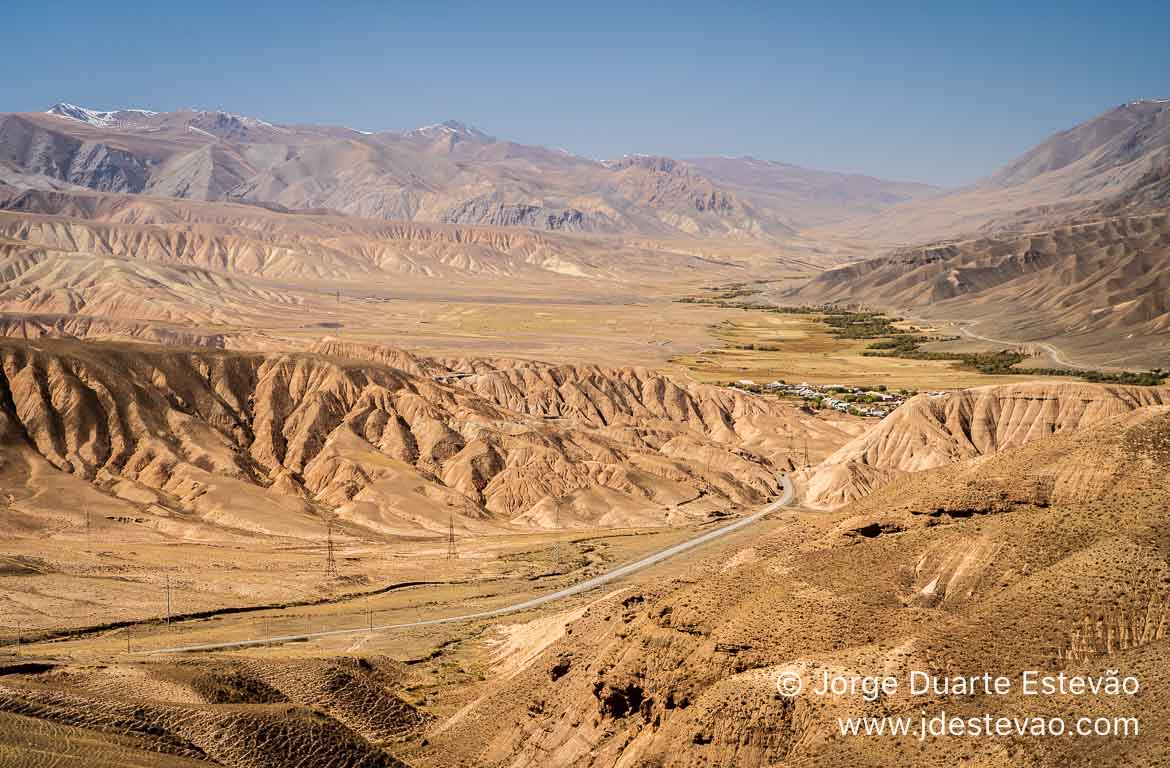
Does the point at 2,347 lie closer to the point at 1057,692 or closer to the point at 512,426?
the point at 512,426

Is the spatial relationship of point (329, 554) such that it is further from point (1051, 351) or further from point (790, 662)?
point (1051, 351)

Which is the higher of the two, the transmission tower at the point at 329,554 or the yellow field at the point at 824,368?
the yellow field at the point at 824,368

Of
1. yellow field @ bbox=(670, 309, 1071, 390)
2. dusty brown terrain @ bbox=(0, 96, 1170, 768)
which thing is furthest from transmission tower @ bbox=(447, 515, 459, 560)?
yellow field @ bbox=(670, 309, 1071, 390)

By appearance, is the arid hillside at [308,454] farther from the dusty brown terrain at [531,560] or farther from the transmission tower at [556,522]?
the dusty brown terrain at [531,560]

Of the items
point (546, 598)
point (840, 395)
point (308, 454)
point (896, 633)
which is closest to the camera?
point (896, 633)

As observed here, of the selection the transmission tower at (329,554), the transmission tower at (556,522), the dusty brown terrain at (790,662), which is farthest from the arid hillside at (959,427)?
the dusty brown terrain at (790,662)

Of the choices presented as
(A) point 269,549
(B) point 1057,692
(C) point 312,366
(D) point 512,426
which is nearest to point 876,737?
(B) point 1057,692

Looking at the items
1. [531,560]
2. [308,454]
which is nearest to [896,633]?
[531,560]
